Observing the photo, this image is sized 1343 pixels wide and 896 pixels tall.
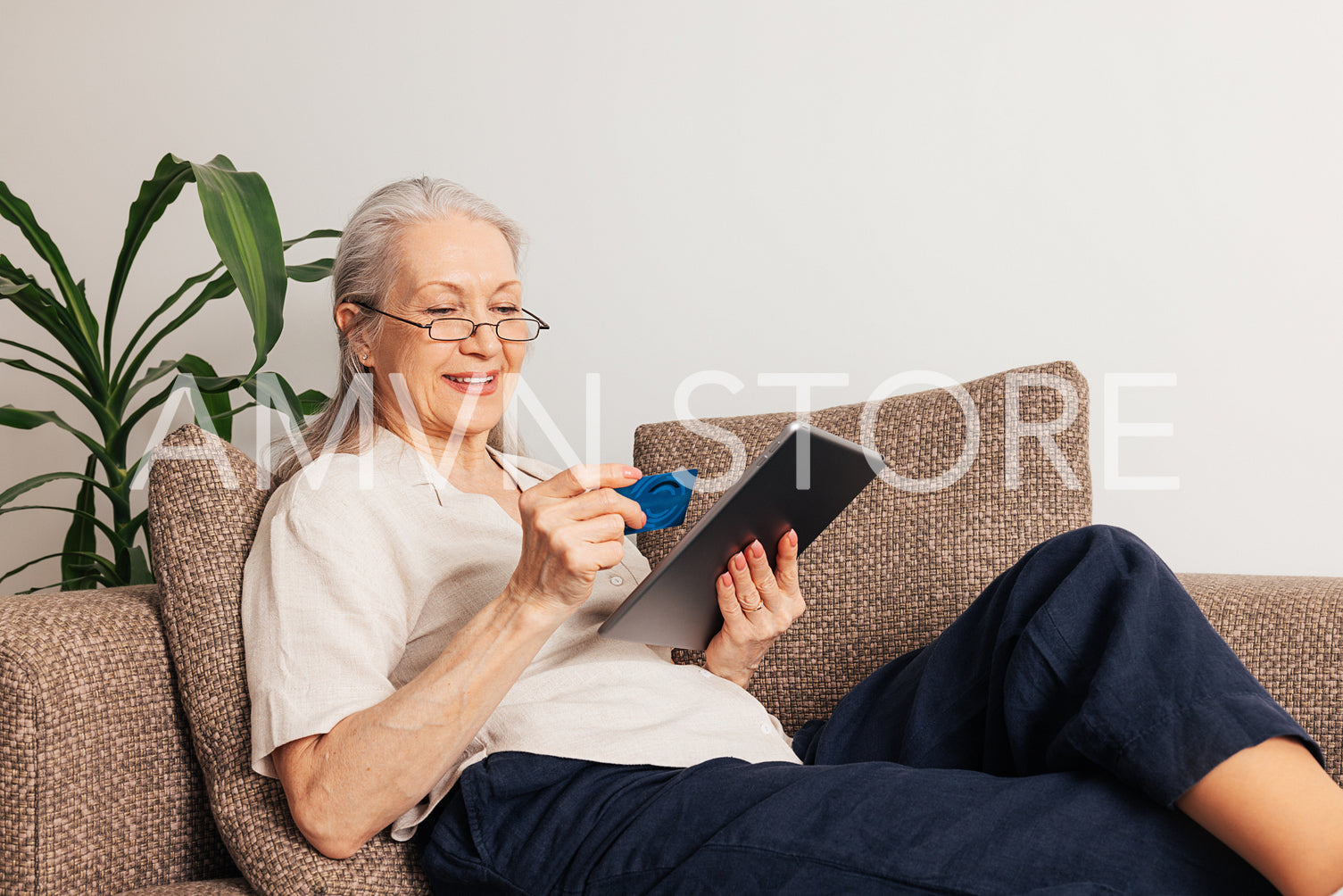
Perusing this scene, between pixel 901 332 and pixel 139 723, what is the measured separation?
1290 mm

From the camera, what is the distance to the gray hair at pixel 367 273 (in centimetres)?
118

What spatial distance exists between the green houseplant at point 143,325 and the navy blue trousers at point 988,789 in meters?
0.71

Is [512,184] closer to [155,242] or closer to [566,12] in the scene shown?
[566,12]

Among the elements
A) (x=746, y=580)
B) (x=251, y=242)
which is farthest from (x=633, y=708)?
(x=251, y=242)

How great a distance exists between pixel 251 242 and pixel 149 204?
31 centimetres

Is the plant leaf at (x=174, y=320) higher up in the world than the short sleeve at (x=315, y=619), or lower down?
higher up

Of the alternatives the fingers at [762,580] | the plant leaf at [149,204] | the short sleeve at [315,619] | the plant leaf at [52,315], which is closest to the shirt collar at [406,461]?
the short sleeve at [315,619]

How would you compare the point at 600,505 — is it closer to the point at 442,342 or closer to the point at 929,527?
the point at 442,342

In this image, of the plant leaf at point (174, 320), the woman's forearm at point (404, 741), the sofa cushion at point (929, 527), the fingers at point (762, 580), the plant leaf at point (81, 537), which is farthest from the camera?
the plant leaf at point (81, 537)

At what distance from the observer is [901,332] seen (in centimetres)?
174

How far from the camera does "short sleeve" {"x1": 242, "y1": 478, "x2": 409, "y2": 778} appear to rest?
0.87m

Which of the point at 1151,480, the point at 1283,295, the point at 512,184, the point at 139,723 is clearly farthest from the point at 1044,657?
the point at 512,184

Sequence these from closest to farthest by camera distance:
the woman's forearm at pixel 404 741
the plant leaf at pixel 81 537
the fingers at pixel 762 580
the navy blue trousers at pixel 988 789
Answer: the navy blue trousers at pixel 988 789 < the woman's forearm at pixel 404 741 < the fingers at pixel 762 580 < the plant leaf at pixel 81 537

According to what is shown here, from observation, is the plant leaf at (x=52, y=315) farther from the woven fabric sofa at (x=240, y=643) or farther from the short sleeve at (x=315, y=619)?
the short sleeve at (x=315, y=619)
